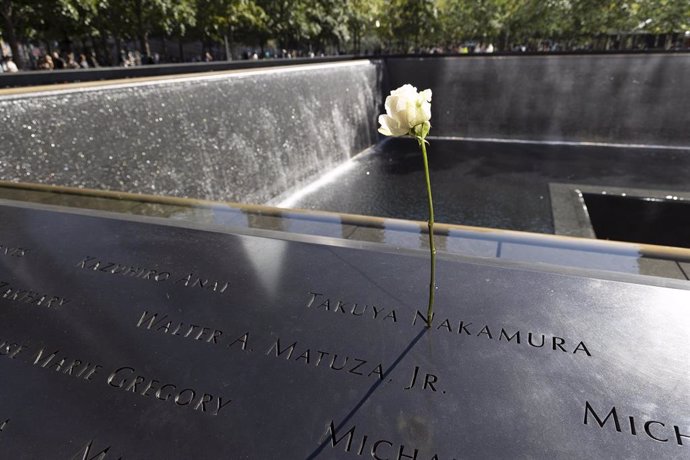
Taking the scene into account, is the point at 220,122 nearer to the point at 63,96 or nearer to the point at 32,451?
the point at 63,96

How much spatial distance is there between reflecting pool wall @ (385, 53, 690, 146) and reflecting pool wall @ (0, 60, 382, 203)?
4437 mm

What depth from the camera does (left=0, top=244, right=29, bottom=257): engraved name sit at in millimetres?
2334

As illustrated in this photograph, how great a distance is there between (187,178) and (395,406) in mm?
5334

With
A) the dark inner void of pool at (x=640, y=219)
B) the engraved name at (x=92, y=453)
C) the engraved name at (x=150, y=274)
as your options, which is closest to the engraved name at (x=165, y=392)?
the engraved name at (x=92, y=453)

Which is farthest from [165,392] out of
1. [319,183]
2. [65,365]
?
[319,183]

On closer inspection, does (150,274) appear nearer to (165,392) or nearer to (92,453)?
(165,392)

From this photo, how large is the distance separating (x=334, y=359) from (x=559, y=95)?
43.7 ft

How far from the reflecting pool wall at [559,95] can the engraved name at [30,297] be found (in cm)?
1269

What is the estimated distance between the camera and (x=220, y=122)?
6.84 metres

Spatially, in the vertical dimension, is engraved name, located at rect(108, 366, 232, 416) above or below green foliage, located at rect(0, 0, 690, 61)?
below

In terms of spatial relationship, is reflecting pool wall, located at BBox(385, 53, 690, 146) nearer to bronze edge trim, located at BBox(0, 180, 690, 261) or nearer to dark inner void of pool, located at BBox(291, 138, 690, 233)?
dark inner void of pool, located at BBox(291, 138, 690, 233)

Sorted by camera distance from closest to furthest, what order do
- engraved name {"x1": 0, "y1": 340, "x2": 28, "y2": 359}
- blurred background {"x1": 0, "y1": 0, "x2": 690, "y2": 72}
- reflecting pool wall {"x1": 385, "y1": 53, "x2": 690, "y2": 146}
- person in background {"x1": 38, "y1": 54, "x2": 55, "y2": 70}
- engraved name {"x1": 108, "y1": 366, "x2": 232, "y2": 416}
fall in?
engraved name {"x1": 108, "y1": 366, "x2": 232, "y2": 416}
engraved name {"x1": 0, "y1": 340, "x2": 28, "y2": 359}
reflecting pool wall {"x1": 385, "y1": 53, "x2": 690, "y2": 146}
person in background {"x1": 38, "y1": 54, "x2": 55, "y2": 70}
blurred background {"x1": 0, "y1": 0, "x2": 690, "y2": 72}

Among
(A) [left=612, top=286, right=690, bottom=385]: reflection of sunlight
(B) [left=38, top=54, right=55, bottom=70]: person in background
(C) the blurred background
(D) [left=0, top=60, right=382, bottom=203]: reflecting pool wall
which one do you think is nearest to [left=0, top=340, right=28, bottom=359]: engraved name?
(A) [left=612, top=286, right=690, bottom=385]: reflection of sunlight

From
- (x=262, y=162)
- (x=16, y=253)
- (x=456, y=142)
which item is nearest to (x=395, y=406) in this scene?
(x=16, y=253)
